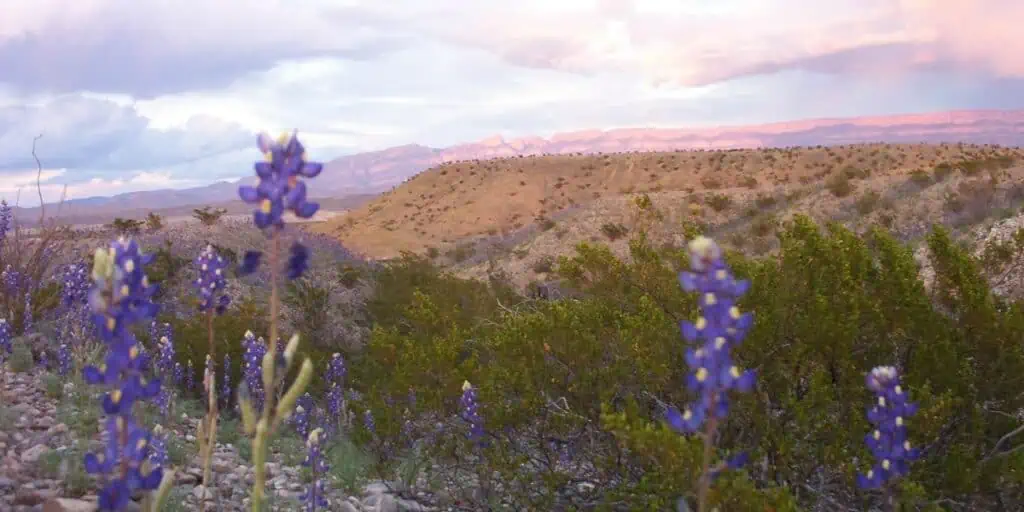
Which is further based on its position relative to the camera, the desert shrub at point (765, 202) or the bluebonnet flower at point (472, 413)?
the desert shrub at point (765, 202)

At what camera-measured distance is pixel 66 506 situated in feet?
11.0

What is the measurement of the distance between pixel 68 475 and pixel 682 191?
29.3m

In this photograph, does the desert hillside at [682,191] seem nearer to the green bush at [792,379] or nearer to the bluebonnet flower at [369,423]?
the green bush at [792,379]

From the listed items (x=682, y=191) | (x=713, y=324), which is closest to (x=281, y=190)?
(x=713, y=324)

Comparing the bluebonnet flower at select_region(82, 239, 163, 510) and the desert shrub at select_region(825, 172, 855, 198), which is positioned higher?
the bluebonnet flower at select_region(82, 239, 163, 510)

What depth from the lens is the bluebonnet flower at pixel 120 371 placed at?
2061 mm

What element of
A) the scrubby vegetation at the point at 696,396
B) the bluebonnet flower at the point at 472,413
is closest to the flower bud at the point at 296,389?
the scrubby vegetation at the point at 696,396

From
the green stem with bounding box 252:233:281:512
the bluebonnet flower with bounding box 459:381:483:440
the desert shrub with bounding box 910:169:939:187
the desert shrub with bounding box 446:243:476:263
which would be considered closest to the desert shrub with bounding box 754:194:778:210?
the desert shrub with bounding box 910:169:939:187

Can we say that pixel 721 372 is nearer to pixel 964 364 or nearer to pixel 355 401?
pixel 964 364

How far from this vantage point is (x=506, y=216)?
172 feet

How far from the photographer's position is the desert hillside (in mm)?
19941

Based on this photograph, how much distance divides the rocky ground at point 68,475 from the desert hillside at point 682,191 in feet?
52.2

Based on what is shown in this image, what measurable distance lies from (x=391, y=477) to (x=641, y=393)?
2130 mm

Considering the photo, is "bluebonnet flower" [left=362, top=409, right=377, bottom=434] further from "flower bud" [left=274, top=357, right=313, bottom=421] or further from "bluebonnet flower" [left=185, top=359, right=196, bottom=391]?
"flower bud" [left=274, top=357, right=313, bottom=421]
